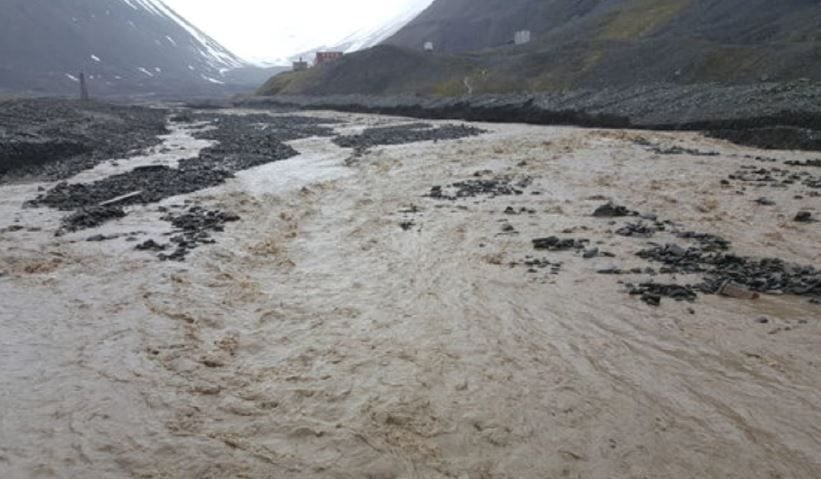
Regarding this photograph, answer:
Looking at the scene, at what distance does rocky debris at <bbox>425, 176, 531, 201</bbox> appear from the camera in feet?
68.0

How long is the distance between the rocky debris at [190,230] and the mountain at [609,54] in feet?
126

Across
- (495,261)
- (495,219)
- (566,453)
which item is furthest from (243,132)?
(566,453)

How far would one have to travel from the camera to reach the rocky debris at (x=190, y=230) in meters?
15.1

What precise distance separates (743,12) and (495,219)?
70.7 m

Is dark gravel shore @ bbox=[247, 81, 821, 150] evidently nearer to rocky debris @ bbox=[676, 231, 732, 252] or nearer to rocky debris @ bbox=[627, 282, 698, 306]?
rocky debris @ bbox=[676, 231, 732, 252]

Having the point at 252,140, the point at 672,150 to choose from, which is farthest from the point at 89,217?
the point at 672,150

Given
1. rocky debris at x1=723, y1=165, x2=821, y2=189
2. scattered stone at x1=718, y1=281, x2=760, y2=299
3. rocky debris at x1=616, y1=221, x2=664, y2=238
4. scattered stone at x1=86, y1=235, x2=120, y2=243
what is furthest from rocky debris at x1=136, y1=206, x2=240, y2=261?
rocky debris at x1=723, y1=165, x2=821, y2=189

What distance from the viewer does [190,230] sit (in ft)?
55.2

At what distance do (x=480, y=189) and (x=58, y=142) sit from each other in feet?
76.7

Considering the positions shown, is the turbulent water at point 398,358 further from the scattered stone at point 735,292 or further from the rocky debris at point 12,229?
the rocky debris at point 12,229

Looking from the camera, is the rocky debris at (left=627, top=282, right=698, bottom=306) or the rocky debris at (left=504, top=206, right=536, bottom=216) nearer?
the rocky debris at (left=627, top=282, right=698, bottom=306)

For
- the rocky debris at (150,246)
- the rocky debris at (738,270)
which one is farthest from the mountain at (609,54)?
the rocky debris at (150,246)

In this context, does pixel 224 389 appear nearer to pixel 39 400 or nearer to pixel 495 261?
pixel 39 400

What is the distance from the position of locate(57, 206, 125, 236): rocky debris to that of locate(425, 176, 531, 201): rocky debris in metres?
10.1
